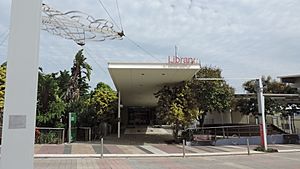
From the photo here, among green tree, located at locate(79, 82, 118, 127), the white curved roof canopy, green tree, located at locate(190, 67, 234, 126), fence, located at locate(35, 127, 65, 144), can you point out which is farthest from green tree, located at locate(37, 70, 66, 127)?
green tree, located at locate(190, 67, 234, 126)

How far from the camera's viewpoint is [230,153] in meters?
17.5

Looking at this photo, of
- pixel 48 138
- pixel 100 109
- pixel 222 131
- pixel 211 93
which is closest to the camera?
pixel 48 138

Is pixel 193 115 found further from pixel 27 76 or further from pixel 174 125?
pixel 27 76

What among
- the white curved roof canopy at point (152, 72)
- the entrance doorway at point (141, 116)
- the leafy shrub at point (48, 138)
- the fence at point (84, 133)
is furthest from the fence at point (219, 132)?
the entrance doorway at point (141, 116)

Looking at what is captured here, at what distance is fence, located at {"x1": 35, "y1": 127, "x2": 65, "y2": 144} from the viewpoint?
20.6 m

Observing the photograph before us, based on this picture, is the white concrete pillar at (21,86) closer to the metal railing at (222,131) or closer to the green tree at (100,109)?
the metal railing at (222,131)

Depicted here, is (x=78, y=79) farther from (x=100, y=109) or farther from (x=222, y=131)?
(x=222, y=131)

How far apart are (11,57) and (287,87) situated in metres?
32.4

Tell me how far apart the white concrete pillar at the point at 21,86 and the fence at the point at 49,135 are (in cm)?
1743

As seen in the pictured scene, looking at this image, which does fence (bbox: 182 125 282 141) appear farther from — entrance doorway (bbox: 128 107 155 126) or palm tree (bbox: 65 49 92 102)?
entrance doorway (bbox: 128 107 155 126)

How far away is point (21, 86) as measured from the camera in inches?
170

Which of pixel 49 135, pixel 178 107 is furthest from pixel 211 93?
pixel 49 135

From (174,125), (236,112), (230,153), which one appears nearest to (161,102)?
(174,125)

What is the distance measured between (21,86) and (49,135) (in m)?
17.9
